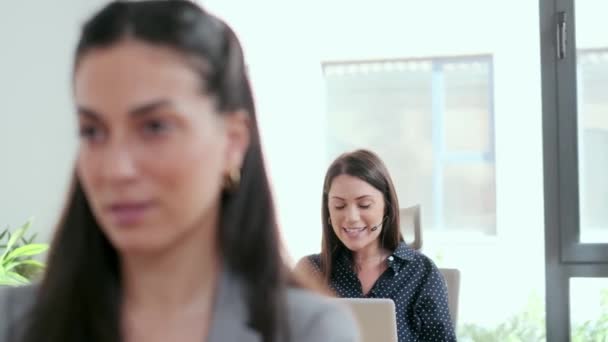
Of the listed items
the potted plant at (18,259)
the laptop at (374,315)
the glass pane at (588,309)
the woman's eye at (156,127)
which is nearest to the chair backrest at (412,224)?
the glass pane at (588,309)

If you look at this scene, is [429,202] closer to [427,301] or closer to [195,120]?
[427,301]

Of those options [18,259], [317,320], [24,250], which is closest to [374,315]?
[317,320]

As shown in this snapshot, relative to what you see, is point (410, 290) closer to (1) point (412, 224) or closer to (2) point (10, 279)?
(1) point (412, 224)

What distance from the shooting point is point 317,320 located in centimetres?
90

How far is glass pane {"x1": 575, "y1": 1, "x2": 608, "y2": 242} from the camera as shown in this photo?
3965 mm

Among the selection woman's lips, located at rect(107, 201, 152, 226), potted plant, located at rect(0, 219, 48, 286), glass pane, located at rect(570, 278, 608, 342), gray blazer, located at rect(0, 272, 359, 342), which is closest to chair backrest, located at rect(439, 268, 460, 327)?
glass pane, located at rect(570, 278, 608, 342)

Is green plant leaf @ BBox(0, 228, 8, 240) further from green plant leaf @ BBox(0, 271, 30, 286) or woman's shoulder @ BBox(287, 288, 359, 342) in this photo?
woman's shoulder @ BBox(287, 288, 359, 342)

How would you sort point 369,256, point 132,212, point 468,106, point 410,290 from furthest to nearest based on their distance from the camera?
point 468,106, point 369,256, point 410,290, point 132,212

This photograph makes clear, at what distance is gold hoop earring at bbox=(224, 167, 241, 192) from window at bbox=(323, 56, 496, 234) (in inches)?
168

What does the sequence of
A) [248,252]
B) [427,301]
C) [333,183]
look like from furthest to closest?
[333,183]
[427,301]
[248,252]

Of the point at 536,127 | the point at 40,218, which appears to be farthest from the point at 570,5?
the point at 40,218

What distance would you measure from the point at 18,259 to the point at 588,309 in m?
2.45

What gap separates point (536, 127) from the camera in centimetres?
466

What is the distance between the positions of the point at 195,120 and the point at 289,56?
4208 millimetres
